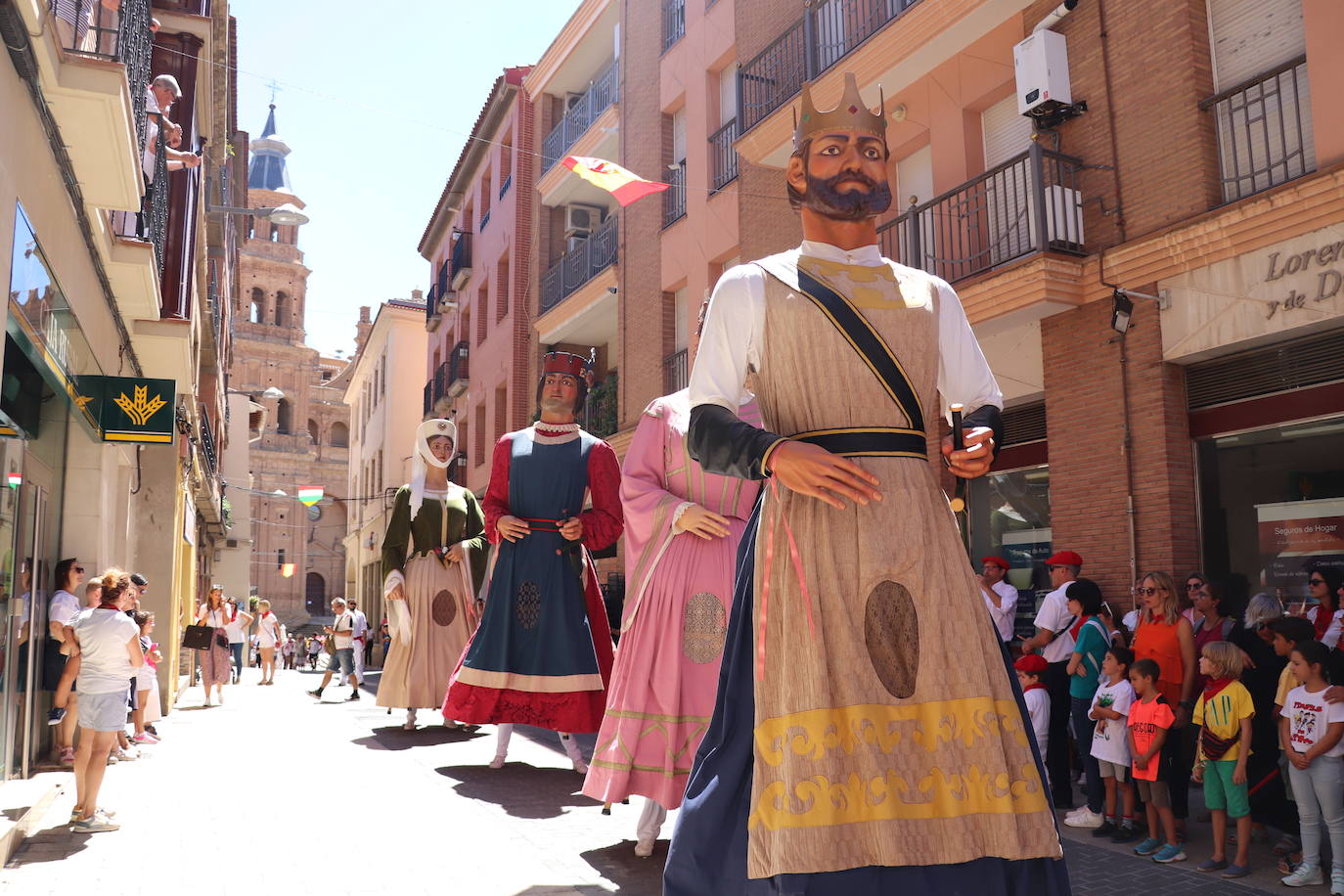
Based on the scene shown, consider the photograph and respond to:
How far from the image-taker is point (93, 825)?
563 cm

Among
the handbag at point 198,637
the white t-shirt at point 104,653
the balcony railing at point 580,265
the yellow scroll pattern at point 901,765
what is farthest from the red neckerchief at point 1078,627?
the balcony railing at point 580,265

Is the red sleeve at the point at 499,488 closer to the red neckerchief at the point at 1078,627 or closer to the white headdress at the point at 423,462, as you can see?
the white headdress at the point at 423,462

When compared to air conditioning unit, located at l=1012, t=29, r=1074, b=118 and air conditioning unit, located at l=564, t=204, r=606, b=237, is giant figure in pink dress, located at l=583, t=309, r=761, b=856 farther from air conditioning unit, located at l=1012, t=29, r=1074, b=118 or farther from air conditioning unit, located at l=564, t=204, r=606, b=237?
air conditioning unit, located at l=564, t=204, r=606, b=237

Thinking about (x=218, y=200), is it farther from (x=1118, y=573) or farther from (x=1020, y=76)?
(x=1118, y=573)

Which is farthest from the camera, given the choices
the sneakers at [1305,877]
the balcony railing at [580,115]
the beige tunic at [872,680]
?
the balcony railing at [580,115]

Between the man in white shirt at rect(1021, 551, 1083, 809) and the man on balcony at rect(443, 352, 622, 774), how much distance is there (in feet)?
10.4

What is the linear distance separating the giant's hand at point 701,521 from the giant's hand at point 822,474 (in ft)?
5.77

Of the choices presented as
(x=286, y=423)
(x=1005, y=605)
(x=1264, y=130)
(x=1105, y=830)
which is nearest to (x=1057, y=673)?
(x=1005, y=605)

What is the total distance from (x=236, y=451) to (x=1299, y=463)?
130 ft

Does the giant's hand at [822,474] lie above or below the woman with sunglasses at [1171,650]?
above

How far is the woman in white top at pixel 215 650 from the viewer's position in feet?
46.2

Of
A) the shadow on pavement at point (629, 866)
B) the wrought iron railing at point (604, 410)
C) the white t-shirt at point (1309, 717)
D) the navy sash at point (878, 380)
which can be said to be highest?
the wrought iron railing at point (604, 410)

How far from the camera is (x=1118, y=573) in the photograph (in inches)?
396

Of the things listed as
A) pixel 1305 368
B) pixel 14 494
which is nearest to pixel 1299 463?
pixel 1305 368
